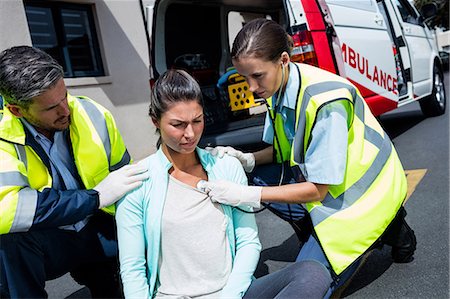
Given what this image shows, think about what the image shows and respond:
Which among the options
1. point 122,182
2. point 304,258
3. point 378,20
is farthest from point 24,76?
point 378,20

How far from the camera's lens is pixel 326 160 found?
5.85ft

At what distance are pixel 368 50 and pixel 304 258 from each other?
2.32m

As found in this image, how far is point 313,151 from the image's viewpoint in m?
1.83

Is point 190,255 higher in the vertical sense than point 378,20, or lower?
lower

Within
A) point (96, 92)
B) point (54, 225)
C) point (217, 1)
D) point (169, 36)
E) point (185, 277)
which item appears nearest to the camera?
point (185, 277)

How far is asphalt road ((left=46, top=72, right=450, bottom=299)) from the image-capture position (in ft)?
7.16

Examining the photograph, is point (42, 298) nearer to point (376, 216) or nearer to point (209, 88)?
point (376, 216)

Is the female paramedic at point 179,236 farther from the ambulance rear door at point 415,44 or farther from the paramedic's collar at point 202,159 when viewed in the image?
the ambulance rear door at point 415,44

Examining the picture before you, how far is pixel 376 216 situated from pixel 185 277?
872 millimetres

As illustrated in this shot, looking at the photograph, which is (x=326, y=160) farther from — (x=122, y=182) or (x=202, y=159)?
(x=122, y=182)

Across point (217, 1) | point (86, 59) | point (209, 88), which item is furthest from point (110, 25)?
point (209, 88)

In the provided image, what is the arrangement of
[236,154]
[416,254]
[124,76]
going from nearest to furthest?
[236,154]
[416,254]
[124,76]

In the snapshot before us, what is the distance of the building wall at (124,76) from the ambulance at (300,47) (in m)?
2.24

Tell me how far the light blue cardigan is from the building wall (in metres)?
4.89
